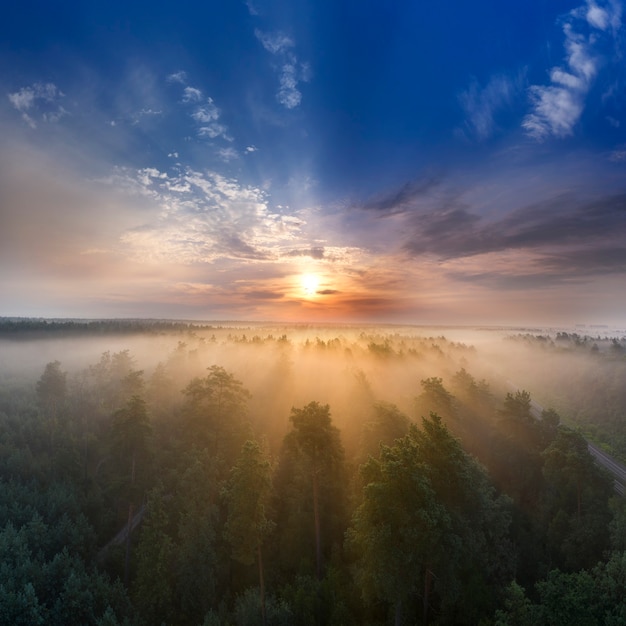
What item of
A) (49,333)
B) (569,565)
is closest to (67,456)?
(569,565)

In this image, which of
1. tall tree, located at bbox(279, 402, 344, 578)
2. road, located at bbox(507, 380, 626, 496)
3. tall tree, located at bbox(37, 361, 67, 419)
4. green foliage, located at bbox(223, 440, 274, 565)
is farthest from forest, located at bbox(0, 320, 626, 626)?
road, located at bbox(507, 380, 626, 496)

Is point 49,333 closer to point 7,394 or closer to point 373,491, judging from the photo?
point 7,394

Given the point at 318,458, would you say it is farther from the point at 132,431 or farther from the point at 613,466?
the point at 613,466

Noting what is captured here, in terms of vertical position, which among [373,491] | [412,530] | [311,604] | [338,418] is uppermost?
[373,491]

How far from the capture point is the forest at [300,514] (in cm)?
2108

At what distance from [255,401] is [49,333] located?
133 m

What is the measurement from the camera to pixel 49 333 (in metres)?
147

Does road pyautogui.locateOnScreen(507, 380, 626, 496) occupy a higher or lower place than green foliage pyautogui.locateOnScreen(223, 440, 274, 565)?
lower

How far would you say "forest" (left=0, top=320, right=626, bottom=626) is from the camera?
2108 centimetres

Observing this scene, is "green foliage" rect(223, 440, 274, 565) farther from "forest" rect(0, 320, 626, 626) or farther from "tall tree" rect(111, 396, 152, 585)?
"tall tree" rect(111, 396, 152, 585)

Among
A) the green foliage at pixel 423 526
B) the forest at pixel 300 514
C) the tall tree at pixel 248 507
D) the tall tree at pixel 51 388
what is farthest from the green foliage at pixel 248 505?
the tall tree at pixel 51 388

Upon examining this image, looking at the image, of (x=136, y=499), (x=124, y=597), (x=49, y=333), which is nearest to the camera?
(x=124, y=597)

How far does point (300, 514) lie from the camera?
114 feet

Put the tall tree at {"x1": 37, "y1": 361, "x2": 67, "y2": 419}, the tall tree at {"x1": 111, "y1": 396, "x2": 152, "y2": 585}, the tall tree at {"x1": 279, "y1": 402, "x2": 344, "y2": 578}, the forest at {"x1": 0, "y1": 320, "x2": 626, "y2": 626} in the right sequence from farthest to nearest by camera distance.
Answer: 1. the tall tree at {"x1": 37, "y1": 361, "x2": 67, "y2": 419}
2. the tall tree at {"x1": 111, "y1": 396, "x2": 152, "y2": 585}
3. the tall tree at {"x1": 279, "y1": 402, "x2": 344, "y2": 578}
4. the forest at {"x1": 0, "y1": 320, "x2": 626, "y2": 626}
